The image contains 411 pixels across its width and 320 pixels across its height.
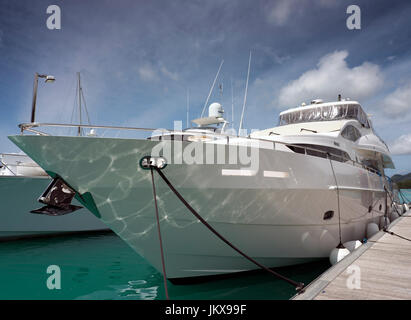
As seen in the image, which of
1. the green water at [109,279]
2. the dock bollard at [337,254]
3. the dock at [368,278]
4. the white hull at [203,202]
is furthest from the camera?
the dock bollard at [337,254]

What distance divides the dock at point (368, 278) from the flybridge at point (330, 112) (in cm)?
427

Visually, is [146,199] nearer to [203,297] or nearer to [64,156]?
[64,156]

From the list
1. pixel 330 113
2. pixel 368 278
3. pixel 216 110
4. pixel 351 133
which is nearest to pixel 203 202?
pixel 368 278

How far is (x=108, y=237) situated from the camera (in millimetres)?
9320

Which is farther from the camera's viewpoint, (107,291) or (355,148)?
(355,148)

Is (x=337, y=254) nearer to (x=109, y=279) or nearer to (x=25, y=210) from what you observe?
(x=109, y=279)

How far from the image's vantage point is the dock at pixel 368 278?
2.76 m

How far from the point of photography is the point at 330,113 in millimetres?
8070

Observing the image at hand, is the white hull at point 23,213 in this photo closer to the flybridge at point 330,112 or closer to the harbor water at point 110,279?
the harbor water at point 110,279

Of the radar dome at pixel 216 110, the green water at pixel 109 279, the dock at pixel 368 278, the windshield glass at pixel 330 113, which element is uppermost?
the radar dome at pixel 216 110

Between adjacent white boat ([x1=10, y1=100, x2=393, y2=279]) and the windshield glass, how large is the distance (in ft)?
10.8

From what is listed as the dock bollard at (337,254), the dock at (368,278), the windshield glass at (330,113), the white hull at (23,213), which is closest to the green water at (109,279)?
the dock bollard at (337,254)
